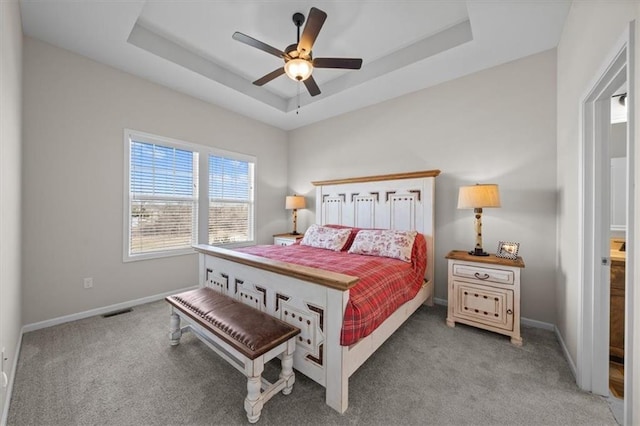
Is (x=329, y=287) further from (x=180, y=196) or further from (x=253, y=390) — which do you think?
(x=180, y=196)

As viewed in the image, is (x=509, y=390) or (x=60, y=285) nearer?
(x=509, y=390)

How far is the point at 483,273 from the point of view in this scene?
2.41 m

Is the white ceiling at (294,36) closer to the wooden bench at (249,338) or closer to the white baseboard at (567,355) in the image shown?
the wooden bench at (249,338)

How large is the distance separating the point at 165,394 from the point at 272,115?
3.85 m

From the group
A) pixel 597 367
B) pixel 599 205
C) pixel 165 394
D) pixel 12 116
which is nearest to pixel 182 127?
pixel 12 116

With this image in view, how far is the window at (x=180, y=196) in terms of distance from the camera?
312 cm

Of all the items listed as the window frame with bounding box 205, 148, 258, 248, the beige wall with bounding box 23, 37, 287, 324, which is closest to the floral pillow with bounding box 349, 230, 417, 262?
the window frame with bounding box 205, 148, 258, 248

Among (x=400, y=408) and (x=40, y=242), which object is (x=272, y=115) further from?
(x=400, y=408)

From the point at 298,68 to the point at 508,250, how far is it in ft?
8.74

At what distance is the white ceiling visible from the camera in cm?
217

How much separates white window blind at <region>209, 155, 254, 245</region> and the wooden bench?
205cm

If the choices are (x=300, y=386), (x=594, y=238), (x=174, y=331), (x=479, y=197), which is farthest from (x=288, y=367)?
(x=479, y=197)

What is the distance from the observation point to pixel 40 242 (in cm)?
248

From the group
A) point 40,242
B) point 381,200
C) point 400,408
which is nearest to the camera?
point 400,408
